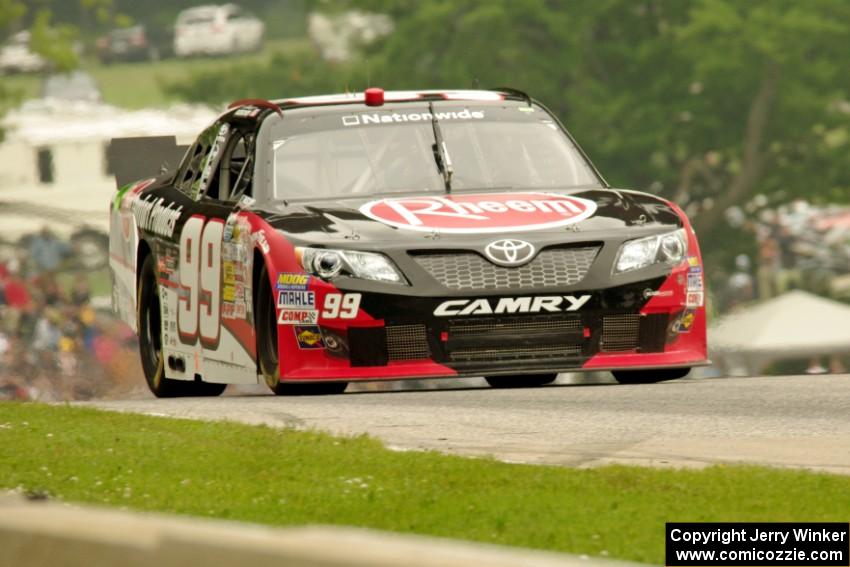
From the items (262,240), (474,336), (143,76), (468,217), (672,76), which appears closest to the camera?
(474,336)


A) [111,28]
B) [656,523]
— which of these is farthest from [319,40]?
[656,523]

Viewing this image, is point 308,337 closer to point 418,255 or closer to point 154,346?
point 418,255

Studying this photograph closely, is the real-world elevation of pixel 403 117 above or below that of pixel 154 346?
above

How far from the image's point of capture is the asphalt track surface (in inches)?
347

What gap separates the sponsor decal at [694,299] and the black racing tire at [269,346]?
1.80 m

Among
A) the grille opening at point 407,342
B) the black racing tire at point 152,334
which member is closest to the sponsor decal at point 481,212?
the grille opening at point 407,342

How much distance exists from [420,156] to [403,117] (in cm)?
31

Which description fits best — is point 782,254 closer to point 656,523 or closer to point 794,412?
point 794,412

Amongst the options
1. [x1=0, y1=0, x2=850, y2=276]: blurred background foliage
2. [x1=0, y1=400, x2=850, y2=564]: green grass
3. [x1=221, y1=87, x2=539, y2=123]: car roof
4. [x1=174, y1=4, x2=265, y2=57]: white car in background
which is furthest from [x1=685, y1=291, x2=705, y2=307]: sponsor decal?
[x1=174, y1=4, x2=265, y2=57]: white car in background

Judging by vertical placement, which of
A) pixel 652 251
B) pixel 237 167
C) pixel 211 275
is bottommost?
pixel 211 275

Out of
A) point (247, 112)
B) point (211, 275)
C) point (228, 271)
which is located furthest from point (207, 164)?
point (228, 271)

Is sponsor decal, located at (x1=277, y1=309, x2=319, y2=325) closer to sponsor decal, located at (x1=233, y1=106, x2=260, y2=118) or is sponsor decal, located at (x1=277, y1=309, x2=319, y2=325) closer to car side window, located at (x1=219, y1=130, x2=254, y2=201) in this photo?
car side window, located at (x1=219, y1=130, x2=254, y2=201)

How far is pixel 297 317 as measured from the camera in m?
10.4

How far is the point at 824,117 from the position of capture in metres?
41.1
